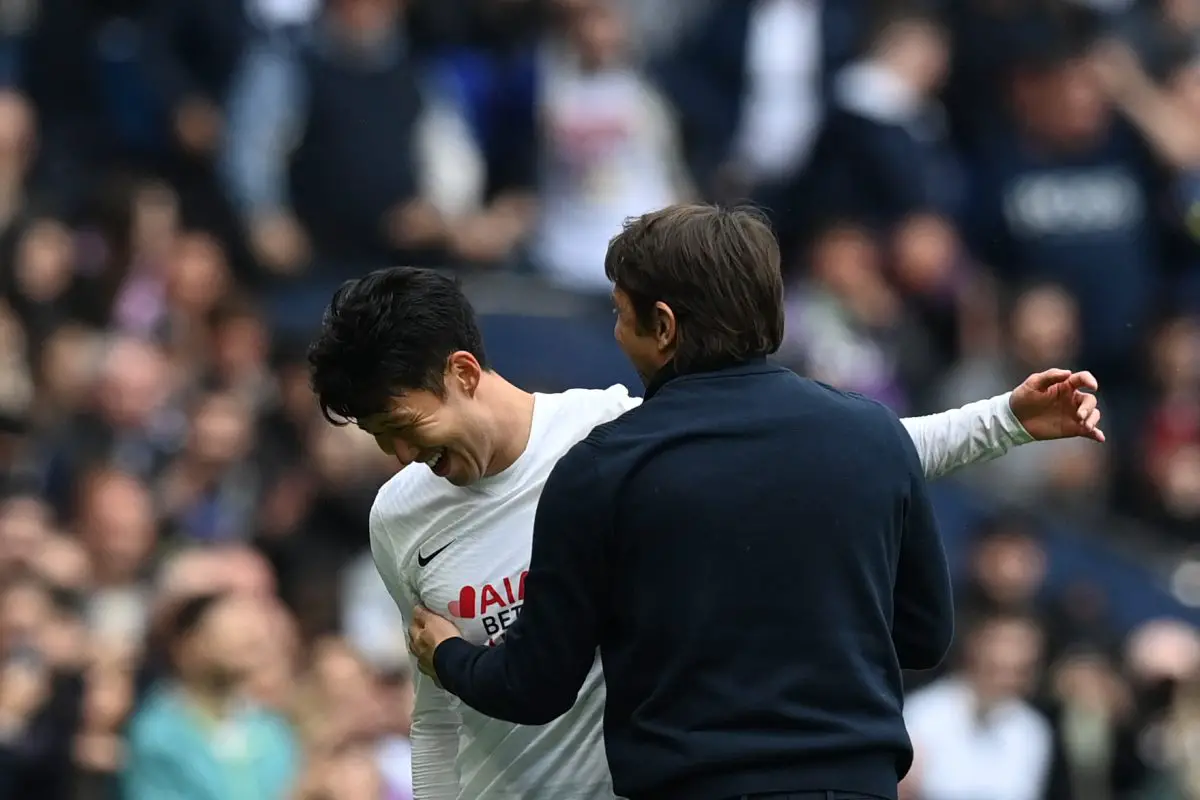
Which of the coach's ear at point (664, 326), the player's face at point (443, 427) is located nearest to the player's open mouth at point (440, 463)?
the player's face at point (443, 427)

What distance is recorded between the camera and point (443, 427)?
3719 mm

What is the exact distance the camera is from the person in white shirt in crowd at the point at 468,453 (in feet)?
12.0

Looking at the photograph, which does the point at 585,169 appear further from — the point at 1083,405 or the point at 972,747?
the point at 1083,405

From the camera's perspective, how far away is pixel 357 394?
3645 millimetres

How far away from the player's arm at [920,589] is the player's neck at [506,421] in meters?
0.70

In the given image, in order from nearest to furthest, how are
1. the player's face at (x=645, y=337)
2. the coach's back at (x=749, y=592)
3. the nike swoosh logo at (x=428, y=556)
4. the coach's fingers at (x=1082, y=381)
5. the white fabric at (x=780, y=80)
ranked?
1. the coach's back at (x=749, y=592)
2. the player's face at (x=645, y=337)
3. the coach's fingers at (x=1082, y=381)
4. the nike swoosh logo at (x=428, y=556)
5. the white fabric at (x=780, y=80)

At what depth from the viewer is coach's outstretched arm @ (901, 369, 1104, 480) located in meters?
3.67

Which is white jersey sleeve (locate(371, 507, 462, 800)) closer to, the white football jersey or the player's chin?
the white football jersey

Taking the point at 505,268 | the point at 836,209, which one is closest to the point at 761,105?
the point at 836,209

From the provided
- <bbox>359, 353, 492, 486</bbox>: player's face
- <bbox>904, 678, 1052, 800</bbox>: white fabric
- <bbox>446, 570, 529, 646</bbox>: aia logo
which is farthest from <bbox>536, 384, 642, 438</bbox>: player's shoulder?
<bbox>904, 678, 1052, 800</bbox>: white fabric

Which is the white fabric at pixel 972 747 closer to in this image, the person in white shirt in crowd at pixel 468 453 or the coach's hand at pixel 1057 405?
the person in white shirt in crowd at pixel 468 453

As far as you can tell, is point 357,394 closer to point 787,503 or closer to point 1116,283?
point 787,503

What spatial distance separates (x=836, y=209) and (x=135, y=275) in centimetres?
325

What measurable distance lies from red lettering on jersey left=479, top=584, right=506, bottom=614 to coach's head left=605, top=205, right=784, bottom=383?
56 centimetres
